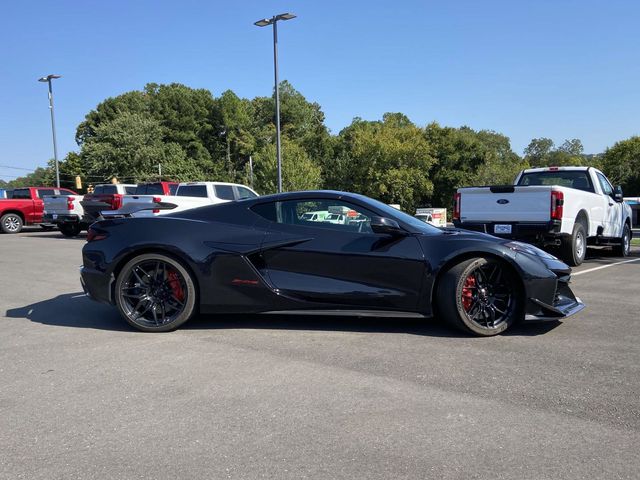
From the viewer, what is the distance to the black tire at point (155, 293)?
5.09 metres

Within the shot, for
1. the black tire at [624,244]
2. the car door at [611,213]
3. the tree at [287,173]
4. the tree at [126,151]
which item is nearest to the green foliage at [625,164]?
the tree at [287,173]

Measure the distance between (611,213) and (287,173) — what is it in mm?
32162

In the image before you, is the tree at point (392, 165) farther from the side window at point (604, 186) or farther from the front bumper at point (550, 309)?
the front bumper at point (550, 309)

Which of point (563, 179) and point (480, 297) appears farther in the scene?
point (563, 179)

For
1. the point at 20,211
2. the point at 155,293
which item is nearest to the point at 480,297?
the point at 155,293

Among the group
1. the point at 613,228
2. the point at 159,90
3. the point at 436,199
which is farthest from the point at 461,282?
the point at 159,90

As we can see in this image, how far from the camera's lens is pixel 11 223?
2141cm

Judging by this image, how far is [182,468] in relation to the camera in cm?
257

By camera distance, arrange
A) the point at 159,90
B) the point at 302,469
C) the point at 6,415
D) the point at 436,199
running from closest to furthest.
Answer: the point at 302,469, the point at 6,415, the point at 436,199, the point at 159,90

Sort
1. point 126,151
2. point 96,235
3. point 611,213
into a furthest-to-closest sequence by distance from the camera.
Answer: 1. point 126,151
2. point 611,213
3. point 96,235

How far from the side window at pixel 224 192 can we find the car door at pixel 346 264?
11677 mm

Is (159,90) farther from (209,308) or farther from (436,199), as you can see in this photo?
(209,308)

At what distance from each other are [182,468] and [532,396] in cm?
220

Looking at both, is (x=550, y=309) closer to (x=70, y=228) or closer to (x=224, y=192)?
(x=224, y=192)
